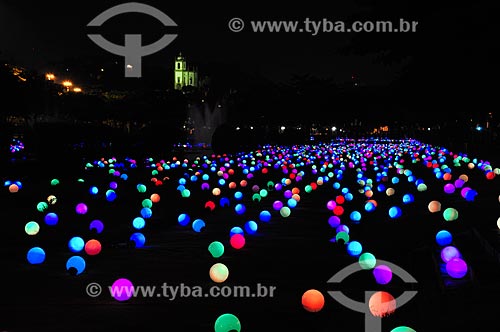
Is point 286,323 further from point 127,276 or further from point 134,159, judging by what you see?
point 134,159

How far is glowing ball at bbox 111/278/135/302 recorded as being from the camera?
7.92 m

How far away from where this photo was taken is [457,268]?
822 cm

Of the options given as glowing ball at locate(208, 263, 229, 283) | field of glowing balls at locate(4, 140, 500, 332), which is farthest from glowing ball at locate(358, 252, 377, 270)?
glowing ball at locate(208, 263, 229, 283)

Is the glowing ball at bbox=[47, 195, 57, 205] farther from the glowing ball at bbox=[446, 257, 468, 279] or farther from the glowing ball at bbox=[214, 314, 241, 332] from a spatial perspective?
the glowing ball at bbox=[214, 314, 241, 332]

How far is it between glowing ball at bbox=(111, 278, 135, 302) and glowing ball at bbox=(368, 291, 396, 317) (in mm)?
2440

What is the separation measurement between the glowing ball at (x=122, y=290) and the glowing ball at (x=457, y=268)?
3346mm

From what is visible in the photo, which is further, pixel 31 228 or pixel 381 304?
pixel 31 228

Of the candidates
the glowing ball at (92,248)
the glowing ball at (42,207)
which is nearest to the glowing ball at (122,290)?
the glowing ball at (92,248)

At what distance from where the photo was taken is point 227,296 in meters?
8.16

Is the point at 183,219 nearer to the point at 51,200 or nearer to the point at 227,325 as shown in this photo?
the point at 51,200

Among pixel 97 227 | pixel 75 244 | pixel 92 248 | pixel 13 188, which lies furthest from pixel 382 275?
pixel 13 188

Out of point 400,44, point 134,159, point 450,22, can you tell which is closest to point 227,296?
point 450,22

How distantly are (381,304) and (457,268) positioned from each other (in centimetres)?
140

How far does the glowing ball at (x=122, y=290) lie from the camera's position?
792 centimetres
